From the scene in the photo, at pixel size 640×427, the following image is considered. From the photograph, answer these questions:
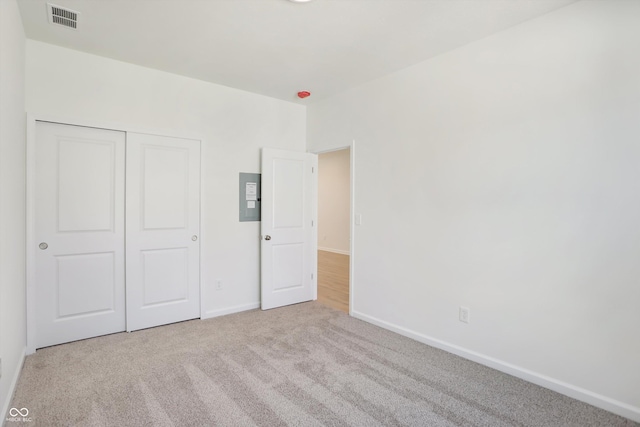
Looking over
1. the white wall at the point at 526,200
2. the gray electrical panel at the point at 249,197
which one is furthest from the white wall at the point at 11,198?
the white wall at the point at 526,200

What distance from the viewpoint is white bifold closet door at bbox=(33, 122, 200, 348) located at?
9.47ft

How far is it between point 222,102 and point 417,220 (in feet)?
8.57

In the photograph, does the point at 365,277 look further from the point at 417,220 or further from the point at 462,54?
the point at 462,54

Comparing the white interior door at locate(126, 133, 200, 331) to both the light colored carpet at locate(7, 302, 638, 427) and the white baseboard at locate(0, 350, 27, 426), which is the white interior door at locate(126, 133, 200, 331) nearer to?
the light colored carpet at locate(7, 302, 638, 427)

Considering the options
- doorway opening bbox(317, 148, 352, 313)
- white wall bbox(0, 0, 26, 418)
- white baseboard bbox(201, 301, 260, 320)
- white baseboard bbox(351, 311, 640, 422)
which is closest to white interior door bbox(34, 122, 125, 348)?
white wall bbox(0, 0, 26, 418)

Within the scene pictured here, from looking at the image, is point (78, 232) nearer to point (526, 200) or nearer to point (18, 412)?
point (18, 412)

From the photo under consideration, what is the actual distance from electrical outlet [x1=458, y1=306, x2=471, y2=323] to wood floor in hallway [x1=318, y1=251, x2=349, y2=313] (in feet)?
4.92

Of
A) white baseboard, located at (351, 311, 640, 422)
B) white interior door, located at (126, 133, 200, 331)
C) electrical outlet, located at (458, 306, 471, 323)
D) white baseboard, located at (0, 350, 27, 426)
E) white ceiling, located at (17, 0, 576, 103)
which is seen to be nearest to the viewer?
white baseboard, located at (0, 350, 27, 426)

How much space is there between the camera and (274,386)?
2299mm

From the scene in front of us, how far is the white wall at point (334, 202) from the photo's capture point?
802 cm

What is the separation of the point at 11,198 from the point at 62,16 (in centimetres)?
142

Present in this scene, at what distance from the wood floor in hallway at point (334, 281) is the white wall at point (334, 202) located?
510 mm

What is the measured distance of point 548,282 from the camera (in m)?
2.31

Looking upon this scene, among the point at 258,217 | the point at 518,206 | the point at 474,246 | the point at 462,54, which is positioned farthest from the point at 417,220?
the point at 258,217
